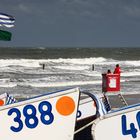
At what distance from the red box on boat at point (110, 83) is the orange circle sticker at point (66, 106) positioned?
8384mm

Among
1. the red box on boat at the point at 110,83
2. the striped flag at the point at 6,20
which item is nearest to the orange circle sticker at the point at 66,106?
the striped flag at the point at 6,20

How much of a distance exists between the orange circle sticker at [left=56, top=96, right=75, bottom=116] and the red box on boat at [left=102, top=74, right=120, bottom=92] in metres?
8.38

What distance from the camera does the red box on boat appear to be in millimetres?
16164

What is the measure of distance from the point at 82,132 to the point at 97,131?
1156mm

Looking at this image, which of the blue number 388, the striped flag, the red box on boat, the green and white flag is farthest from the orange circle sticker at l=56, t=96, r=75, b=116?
the red box on boat

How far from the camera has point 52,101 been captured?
761 centimetres

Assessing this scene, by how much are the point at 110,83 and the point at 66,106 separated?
9.14 meters

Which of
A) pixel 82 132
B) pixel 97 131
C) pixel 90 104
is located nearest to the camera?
pixel 97 131

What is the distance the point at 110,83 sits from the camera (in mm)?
16656

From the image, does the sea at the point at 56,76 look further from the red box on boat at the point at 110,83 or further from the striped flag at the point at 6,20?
the striped flag at the point at 6,20

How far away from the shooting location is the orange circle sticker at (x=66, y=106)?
7613 mm

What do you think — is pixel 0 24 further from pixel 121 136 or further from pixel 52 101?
pixel 121 136

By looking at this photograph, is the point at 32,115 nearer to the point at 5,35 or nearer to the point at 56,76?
the point at 5,35

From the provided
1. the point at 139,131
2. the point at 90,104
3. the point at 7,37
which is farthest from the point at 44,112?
the point at 7,37
